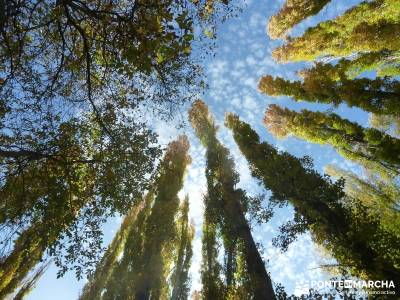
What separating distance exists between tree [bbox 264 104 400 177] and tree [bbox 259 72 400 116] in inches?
39.4

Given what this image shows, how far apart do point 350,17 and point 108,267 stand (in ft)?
72.8

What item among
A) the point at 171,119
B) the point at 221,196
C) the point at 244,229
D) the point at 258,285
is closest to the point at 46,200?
the point at 171,119

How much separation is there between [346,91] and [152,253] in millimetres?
14524

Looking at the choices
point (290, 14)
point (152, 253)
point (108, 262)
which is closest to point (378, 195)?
point (290, 14)

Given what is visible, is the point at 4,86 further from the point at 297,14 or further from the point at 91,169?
the point at 297,14

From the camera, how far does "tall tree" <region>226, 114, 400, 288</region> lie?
11438 mm

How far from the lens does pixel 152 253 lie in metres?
19.5

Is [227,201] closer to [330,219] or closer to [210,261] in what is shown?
[210,261]

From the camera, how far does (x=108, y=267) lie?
23203mm

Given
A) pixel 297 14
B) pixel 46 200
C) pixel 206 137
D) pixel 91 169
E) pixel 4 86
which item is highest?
pixel 206 137

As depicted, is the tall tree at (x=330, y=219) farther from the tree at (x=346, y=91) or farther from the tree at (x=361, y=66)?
the tree at (x=361, y=66)

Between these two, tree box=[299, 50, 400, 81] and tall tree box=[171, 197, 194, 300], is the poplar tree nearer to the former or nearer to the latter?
tall tree box=[171, 197, 194, 300]

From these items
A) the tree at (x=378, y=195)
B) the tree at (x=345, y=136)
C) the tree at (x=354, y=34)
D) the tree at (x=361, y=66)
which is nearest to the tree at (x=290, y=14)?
the tree at (x=354, y=34)

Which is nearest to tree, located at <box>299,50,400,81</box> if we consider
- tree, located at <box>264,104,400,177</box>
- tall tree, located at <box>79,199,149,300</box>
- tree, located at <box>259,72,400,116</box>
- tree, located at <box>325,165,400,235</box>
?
tree, located at <box>259,72,400,116</box>
